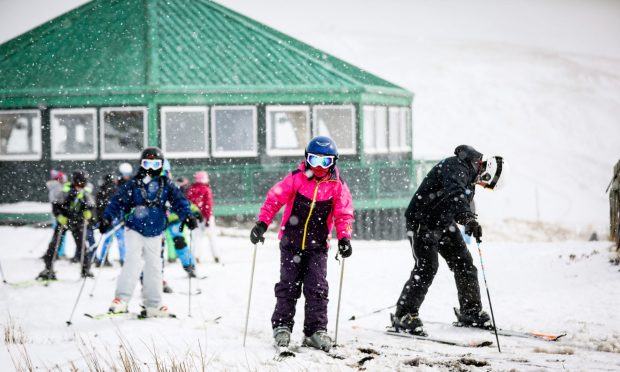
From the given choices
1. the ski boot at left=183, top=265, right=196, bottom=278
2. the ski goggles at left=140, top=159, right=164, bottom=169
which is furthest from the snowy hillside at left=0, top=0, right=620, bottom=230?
the ski goggles at left=140, top=159, right=164, bottom=169

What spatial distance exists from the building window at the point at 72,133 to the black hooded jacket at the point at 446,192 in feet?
47.1

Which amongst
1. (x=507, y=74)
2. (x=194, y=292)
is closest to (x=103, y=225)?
(x=194, y=292)

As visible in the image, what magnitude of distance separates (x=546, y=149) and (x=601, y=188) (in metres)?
9.07

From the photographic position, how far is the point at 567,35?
74375 mm

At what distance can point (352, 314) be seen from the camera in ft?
26.0

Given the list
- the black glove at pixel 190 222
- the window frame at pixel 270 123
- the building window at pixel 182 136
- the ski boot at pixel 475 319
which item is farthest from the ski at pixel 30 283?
the window frame at pixel 270 123

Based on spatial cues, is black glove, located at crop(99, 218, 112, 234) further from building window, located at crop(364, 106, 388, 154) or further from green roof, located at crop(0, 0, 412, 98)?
building window, located at crop(364, 106, 388, 154)

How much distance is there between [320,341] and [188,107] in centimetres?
1415

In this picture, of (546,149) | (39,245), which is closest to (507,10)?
(546,149)

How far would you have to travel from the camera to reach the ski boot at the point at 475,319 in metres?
6.70

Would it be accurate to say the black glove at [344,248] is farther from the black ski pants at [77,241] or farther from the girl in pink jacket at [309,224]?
the black ski pants at [77,241]

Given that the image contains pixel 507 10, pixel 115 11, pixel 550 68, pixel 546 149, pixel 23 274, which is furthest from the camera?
pixel 507 10

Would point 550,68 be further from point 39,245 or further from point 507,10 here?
point 39,245

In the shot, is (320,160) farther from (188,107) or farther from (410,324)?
(188,107)
